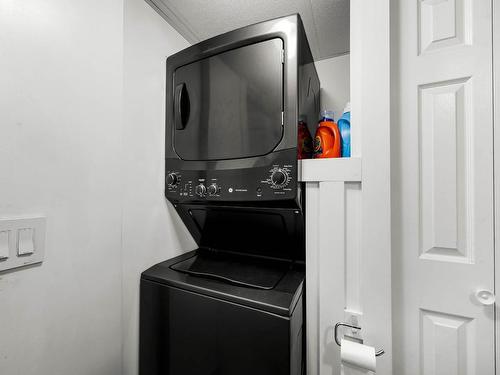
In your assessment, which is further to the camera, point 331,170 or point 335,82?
point 335,82

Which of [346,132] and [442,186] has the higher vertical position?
[346,132]

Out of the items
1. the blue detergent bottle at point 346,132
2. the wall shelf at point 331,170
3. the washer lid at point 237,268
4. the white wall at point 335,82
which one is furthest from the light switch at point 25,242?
the white wall at point 335,82

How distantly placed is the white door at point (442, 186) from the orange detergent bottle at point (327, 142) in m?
0.30

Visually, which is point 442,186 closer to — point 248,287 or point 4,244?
point 248,287

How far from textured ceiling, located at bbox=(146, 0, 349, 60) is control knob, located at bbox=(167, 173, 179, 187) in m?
1.12

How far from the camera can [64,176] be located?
3.63 feet

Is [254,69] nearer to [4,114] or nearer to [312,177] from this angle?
[312,177]

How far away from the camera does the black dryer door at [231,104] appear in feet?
4.05

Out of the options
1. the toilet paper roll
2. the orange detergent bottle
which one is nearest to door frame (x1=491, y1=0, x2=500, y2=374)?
the toilet paper roll

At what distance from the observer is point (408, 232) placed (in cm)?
113

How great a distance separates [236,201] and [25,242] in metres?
0.94

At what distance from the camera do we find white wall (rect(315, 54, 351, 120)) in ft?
6.63

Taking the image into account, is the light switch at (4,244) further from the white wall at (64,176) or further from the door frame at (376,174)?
the door frame at (376,174)

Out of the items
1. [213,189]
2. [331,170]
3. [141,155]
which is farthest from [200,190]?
[331,170]
